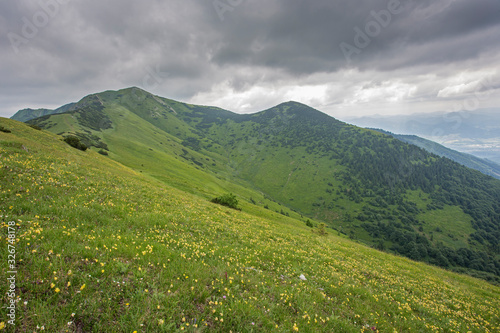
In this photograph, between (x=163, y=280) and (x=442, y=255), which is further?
(x=442, y=255)

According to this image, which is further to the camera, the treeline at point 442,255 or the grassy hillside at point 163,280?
the treeline at point 442,255

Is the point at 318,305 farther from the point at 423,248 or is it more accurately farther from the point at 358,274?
the point at 423,248

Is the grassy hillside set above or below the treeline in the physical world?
above

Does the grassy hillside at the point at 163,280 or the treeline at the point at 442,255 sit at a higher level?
the grassy hillside at the point at 163,280

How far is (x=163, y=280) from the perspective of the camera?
680 cm

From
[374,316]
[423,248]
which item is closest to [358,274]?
[374,316]

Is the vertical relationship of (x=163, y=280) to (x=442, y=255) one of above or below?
above

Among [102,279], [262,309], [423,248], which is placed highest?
[102,279]

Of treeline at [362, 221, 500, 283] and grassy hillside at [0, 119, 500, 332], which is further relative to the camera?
treeline at [362, 221, 500, 283]

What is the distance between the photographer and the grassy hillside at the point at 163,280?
512 cm

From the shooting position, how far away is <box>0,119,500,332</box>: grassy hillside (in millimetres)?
5117

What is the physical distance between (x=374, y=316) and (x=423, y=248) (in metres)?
233

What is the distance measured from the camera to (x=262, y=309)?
6.84 m

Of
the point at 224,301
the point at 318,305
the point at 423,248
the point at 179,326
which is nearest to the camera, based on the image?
the point at 179,326
